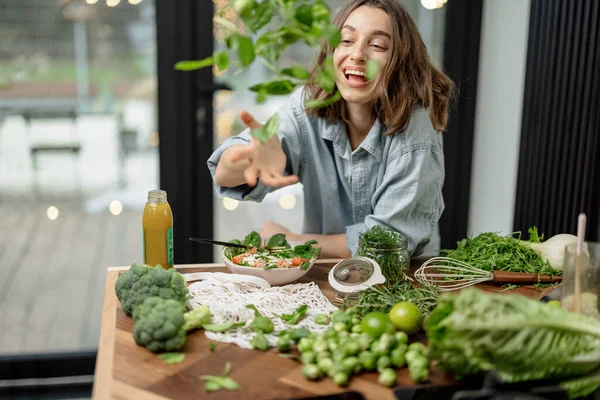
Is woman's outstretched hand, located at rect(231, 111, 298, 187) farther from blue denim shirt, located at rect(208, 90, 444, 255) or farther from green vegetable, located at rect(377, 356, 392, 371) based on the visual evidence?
blue denim shirt, located at rect(208, 90, 444, 255)

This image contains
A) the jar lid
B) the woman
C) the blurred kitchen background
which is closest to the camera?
the jar lid

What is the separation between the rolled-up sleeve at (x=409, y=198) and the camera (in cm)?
209

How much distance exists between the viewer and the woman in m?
2.10

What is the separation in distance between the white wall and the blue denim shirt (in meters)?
1.19

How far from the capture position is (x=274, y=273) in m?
1.82

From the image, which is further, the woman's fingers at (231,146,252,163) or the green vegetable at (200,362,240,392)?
the woman's fingers at (231,146,252,163)

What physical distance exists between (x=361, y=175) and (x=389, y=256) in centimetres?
46

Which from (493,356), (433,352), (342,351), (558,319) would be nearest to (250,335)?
(342,351)

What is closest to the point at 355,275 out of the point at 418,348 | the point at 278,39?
the point at 418,348

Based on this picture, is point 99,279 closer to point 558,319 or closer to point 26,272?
point 26,272

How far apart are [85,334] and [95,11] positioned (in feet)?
5.05

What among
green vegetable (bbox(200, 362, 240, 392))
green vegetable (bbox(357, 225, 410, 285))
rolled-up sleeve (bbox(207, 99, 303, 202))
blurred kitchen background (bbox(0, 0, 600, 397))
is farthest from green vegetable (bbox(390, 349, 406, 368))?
blurred kitchen background (bbox(0, 0, 600, 397))

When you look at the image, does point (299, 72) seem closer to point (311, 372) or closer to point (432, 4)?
point (311, 372)

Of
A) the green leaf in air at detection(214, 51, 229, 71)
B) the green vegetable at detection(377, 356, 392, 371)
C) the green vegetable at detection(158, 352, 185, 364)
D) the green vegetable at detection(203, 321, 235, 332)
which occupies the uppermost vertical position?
the green leaf in air at detection(214, 51, 229, 71)
